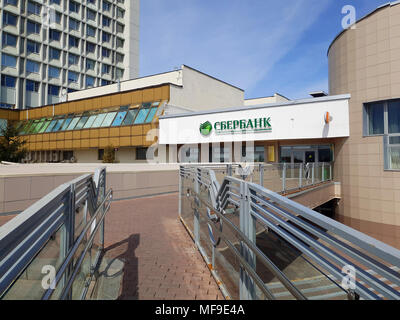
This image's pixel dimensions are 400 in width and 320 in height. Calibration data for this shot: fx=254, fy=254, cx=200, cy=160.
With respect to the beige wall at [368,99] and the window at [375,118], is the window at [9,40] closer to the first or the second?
the beige wall at [368,99]

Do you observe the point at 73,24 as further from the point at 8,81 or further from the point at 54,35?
the point at 8,81

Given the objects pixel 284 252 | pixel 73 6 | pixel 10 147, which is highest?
pixel 73 6

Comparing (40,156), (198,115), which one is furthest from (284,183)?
(40,156)

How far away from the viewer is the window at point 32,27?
4156 centimetres

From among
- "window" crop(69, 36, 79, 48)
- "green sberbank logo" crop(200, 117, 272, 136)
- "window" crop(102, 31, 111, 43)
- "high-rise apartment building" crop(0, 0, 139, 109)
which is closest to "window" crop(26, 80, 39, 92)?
"high-rise apartment building" crop(0, 0, 139, 109)

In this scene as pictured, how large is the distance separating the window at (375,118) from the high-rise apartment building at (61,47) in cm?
3732

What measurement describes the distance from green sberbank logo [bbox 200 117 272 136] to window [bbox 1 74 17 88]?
36.5m

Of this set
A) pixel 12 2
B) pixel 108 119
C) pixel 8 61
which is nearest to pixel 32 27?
pixel 12 2

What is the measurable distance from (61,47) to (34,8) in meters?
6.54

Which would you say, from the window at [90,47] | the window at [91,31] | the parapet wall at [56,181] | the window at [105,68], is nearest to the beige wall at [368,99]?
the parapet wall at [56,181]

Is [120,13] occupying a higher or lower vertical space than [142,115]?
higher

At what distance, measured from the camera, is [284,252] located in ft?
8.28

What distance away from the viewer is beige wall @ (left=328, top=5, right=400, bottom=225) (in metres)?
13.9
